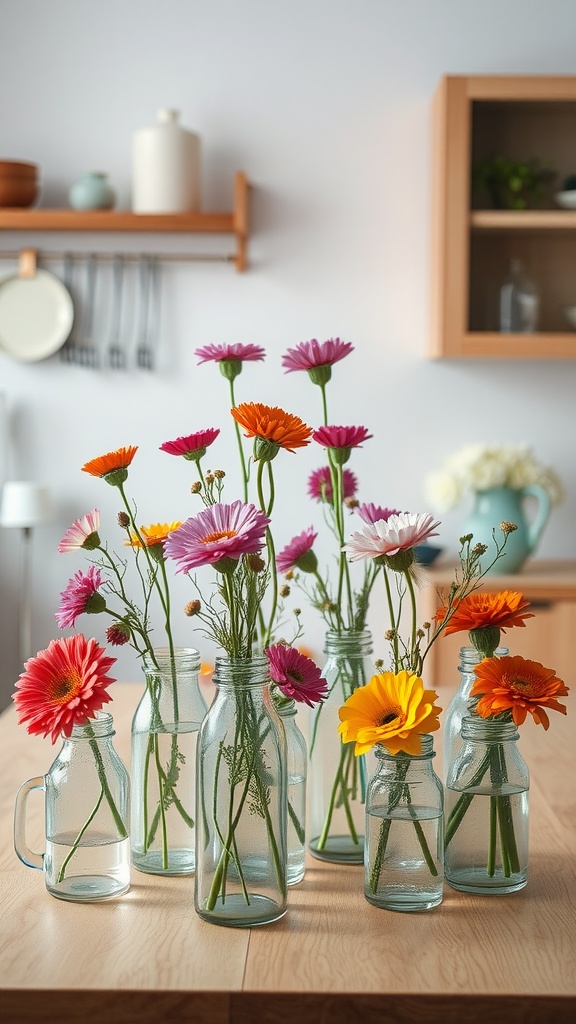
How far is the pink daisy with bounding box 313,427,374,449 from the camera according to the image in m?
1.00

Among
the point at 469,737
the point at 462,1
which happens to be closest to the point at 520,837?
the point at 469,737

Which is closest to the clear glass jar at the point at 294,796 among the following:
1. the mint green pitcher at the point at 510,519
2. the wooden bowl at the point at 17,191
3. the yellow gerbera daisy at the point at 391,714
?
the yellow gerbera daisy at the point at 391,714

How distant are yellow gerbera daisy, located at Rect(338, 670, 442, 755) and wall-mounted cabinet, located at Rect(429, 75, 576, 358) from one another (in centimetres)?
225

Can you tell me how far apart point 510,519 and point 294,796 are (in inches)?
86.2

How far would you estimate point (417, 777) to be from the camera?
2.98 ft

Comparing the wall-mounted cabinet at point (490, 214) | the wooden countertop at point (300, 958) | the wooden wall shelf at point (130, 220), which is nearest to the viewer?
the wooden countertop at point (300, 958)

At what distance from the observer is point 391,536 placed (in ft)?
2.89

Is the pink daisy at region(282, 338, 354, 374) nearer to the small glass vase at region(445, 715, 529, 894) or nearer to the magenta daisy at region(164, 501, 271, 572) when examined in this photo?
the magenta daisy at region(164, 501, 271, 572)

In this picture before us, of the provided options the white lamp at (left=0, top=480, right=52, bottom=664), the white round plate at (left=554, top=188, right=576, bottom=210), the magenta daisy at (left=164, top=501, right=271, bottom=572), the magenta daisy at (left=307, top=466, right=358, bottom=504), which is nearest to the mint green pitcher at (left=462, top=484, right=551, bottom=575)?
the white round plate at (left=554, top=188, right=576, bottom=210)

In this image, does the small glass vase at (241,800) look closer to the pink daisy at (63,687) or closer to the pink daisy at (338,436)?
the pink daisy at (63,687)

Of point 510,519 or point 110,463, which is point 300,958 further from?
point 510,519

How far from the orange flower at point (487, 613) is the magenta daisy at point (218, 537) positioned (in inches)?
8.1

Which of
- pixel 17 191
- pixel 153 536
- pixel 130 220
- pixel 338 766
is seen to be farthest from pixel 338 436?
pixel 17 191

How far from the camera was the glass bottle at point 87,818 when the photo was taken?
3.10 ft
